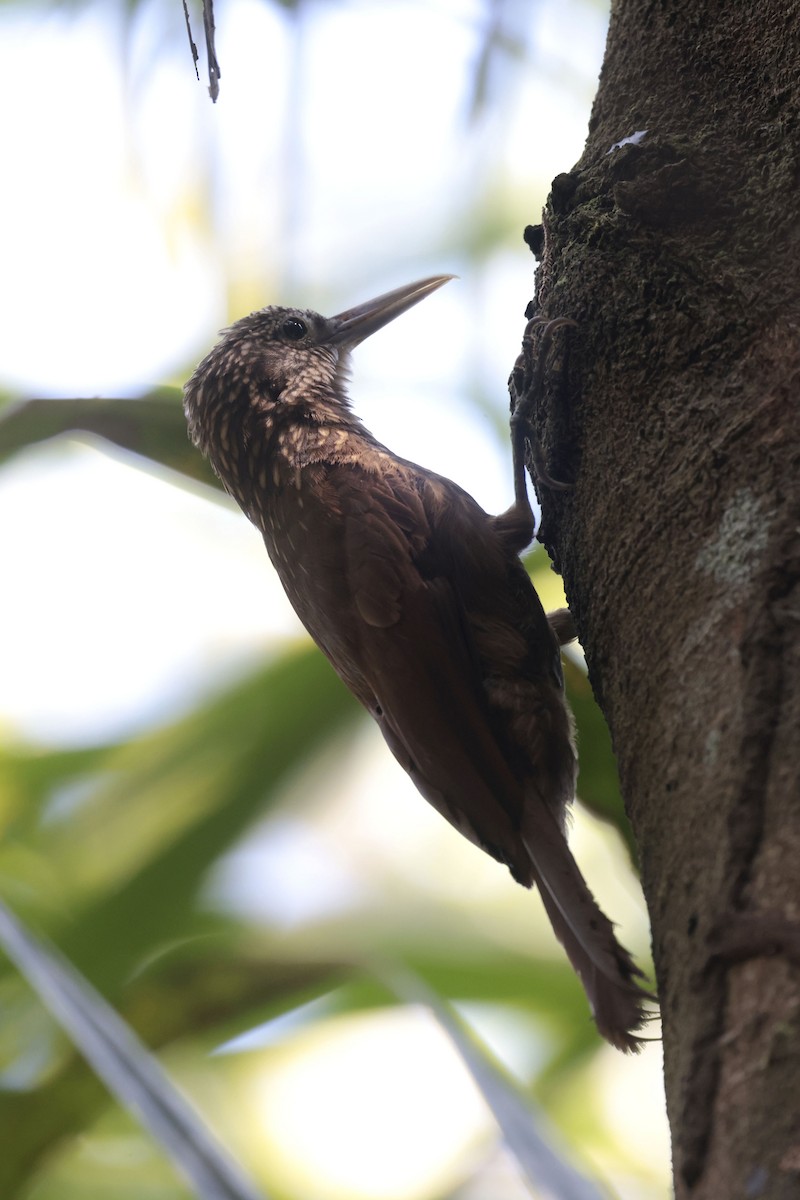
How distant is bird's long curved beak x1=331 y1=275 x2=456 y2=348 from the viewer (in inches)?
117

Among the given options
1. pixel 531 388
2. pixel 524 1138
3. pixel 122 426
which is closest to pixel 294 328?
pixel 122 426

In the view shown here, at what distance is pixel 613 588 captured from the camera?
4.31 feet

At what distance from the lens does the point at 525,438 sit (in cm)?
190

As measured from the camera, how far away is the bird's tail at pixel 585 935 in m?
1.67

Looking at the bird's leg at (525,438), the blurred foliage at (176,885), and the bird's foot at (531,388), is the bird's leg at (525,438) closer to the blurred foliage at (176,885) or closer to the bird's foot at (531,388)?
the bird's foot at (531,388)

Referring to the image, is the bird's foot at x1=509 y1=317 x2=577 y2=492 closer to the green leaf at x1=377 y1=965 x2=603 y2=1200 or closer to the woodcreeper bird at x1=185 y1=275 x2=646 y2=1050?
the woodcreeper bird at x1=185 y1=275 x2=646 y2=1050

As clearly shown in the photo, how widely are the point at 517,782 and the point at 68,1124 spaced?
1013 millimetres

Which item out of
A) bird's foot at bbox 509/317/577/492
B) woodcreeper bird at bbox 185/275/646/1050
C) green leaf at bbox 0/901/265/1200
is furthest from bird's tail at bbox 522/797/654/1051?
green leaf at bbox 0/901/265/1200

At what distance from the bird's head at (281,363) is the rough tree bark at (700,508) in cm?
105

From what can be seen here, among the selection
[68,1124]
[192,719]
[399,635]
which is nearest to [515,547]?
[399,635]

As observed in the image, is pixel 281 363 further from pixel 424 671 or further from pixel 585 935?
pixel 585 935

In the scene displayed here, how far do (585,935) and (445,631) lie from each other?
635 millimetres

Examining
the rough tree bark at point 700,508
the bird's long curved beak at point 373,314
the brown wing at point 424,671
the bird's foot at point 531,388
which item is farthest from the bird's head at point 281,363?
the rough tree bark at point 700,508

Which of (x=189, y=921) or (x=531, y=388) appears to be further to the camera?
(x=189, y=921)
